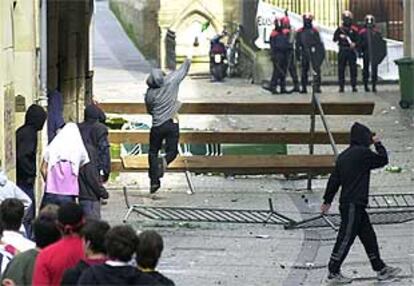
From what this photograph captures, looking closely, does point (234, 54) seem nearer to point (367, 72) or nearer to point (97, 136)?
point (367, 72)

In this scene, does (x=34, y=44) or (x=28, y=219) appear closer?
(x=28, y=219)

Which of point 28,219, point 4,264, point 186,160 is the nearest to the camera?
point 4,264

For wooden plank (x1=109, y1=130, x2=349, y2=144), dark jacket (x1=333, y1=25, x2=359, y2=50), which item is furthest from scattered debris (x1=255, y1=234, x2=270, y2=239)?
dark jacket (x1=333, y1=25, x2=359, y2=50)

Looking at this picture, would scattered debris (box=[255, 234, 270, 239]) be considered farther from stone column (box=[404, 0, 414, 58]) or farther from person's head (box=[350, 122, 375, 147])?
stone column (box=[404, 0, 414, 58])

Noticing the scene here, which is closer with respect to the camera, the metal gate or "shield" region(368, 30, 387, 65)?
"shield" region(368, 30, 387, 65)

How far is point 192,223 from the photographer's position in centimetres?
1517

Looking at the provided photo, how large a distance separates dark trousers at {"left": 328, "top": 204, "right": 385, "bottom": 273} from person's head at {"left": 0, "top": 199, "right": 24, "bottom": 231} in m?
4.18

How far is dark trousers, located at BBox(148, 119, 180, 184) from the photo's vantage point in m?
17.1

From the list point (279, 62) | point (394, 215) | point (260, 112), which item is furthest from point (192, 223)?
point (279, 62)

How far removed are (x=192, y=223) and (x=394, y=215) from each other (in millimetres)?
2325

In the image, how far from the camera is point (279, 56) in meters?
32.6

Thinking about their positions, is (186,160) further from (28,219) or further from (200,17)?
(200,17)

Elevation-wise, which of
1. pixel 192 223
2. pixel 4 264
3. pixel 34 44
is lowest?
pixel 192 223

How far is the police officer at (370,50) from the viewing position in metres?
32.4
